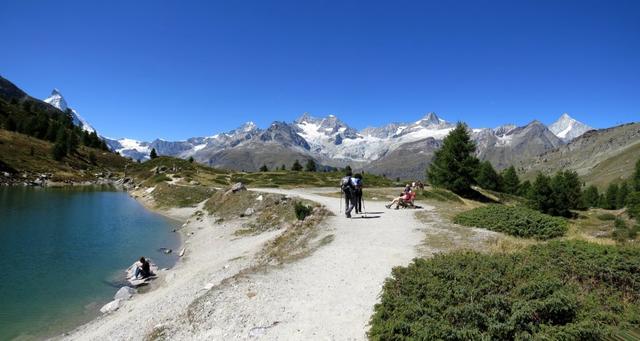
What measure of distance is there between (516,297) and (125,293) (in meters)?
20.9

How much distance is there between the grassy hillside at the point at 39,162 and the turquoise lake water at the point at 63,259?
67105mm

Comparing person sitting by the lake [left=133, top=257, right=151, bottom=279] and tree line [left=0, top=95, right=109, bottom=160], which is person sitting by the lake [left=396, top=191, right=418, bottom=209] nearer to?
person sitting by the lake [left=133, top=257, right=151, bottom=279]

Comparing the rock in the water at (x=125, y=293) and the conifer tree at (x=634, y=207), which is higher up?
the conifer tree at (x=634, y=207)

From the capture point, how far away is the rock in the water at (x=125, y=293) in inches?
835

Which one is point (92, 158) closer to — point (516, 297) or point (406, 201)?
point (406, 201)

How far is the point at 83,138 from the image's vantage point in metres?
185

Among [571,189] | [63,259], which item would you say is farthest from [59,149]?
[571,189]

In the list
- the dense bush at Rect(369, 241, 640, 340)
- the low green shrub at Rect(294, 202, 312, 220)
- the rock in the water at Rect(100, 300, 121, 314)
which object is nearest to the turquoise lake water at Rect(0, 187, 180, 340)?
the rock in the water at Rect(100, 300, 121, 314)

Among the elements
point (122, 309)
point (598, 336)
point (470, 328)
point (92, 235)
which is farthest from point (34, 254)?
point (598, 336)

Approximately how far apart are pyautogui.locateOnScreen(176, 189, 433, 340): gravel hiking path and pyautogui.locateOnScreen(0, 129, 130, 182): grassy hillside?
366ft

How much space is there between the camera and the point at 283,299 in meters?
13.7

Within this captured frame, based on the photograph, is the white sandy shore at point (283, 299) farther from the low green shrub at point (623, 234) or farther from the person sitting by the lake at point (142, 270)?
the low green shrub at point (623, 234)

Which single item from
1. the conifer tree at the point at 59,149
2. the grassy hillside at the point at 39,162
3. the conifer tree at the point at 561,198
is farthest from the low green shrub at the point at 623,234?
the conifer tree at the point at 59,149

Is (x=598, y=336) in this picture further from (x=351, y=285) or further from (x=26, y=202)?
(x=26, y=202)
